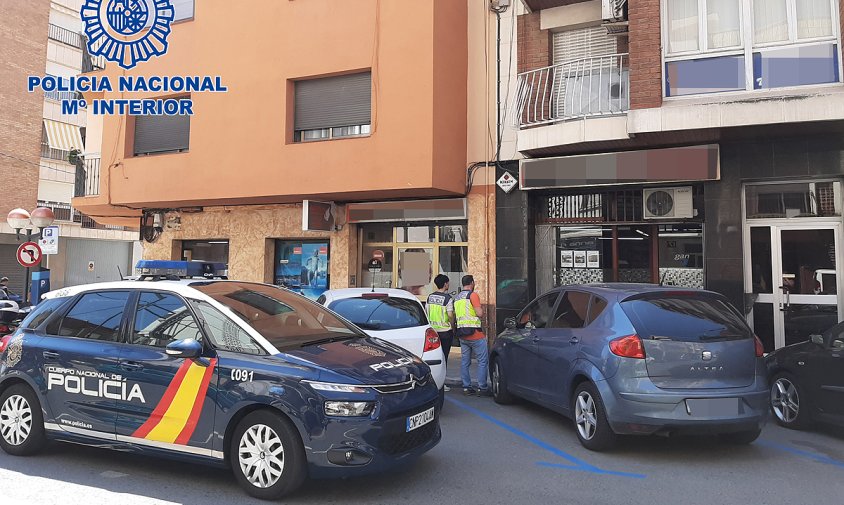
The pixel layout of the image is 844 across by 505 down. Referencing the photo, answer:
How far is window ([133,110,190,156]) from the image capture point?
46.3 ft

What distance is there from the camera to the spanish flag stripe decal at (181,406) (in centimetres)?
424

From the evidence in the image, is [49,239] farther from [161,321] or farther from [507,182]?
[161,321]

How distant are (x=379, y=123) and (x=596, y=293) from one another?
6902 mm

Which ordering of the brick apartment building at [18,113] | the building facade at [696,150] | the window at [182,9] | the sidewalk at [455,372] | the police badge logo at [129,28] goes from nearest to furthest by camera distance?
the sidewalk at [455,372]
the building facade at [696,150]
the window at [182,9]
the police badge logo at [129,28]
the brick apartment building at [18,113]

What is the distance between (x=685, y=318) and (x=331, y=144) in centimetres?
832

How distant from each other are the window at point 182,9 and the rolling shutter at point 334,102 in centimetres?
400

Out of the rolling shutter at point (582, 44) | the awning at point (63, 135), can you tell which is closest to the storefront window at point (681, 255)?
the rolling shutter at point (582, 44)

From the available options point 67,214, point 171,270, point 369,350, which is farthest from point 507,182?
point 67,214

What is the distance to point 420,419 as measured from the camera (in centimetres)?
431

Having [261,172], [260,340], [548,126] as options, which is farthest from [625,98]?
[260,340]

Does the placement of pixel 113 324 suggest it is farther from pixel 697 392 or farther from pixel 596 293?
pixel 697 392

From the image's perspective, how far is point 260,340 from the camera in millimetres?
4273

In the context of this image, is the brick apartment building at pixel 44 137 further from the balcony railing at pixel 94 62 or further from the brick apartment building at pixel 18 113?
the balcony railing at pixel 94 62

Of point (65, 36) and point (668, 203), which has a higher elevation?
point (65, 36)
